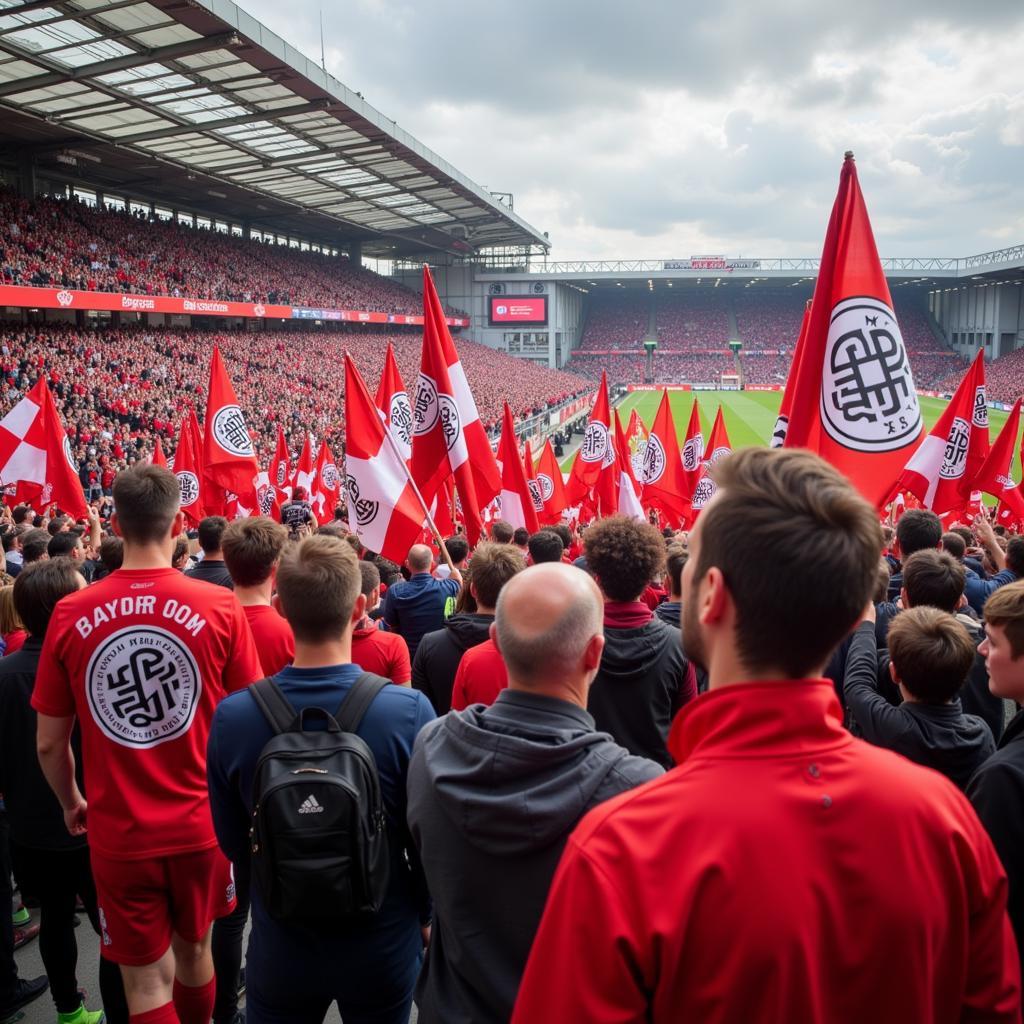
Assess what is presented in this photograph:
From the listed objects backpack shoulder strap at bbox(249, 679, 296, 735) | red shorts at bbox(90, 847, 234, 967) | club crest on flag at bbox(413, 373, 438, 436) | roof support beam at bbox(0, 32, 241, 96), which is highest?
roof support beam at bbox(0, 32, 241, 96)

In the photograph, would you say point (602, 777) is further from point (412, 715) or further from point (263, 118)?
point (263, 118)

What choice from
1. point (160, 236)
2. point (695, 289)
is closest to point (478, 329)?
point (695, 289)

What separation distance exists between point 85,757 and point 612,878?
272 cm

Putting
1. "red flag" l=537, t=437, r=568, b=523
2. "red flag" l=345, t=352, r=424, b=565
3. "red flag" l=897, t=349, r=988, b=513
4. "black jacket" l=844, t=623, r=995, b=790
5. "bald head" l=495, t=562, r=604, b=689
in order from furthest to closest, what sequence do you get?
"red flag" l=537, t=437, r=568, b=523
"red flag" l=897, t=349, r=988, b=513
"red flag" l=345, t=352, r=424, b=565
"black jacket" l=844, t=623, r=995, b=790
"bald head" l=495, t=562, r=604, b=689

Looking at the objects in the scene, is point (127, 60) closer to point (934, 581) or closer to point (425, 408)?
point (425, 408)

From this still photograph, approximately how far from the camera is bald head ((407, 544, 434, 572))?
579cm

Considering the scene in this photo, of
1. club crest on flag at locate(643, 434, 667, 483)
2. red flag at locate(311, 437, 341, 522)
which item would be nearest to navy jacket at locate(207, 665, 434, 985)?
red flag at locate(311, 437, 341, 522)

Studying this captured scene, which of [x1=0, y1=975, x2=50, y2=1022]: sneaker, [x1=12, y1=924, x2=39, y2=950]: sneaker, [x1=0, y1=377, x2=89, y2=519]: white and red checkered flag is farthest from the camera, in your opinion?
[x1=0, y1=377, x2=89, y2=519]: white and red checkered flag

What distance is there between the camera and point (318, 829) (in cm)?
228

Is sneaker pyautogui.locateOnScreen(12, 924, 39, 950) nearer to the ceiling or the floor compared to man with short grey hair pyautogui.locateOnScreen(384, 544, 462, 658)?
nearer to the floor

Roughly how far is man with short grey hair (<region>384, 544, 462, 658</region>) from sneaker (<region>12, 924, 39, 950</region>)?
Result: 8.47 ft

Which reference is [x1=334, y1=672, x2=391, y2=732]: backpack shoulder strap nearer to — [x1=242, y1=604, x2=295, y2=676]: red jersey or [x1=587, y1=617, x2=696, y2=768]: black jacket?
[x1=587, y1=617, x2=696, y2=768]: black jacket

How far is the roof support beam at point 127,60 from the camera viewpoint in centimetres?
2045

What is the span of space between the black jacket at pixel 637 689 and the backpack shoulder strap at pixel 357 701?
3.33 ft
